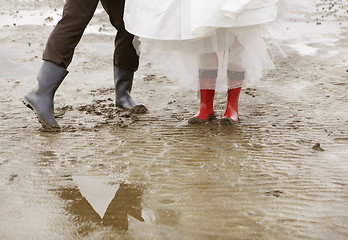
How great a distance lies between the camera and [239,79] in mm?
3217

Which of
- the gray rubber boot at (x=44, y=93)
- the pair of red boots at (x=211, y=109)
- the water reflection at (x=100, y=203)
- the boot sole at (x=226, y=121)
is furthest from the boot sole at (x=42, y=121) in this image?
the boot sole at (x=226, y=121)

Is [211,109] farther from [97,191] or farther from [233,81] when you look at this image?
[97,191]

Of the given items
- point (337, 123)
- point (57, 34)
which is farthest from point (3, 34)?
point (337, 123)

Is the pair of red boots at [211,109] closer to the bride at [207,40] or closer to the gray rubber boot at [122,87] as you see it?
the bride at [207,40]

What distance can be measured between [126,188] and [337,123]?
1.87 m

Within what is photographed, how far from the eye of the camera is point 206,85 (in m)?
3.29

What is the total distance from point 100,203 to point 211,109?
1559mm

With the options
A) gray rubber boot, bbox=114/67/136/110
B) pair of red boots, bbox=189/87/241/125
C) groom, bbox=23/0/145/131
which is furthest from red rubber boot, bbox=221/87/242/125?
groom, bbox=23/0/145/131

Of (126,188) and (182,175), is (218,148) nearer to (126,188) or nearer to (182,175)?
(182,175)

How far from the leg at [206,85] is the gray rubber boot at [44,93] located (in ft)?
3.42

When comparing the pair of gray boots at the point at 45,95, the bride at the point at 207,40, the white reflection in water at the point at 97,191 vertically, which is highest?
the bride at the point at 207,40

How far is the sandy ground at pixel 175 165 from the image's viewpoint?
1944 millimetres

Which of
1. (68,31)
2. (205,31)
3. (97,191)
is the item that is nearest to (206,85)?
(205,31)

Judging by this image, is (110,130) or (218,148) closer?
(218,148)
